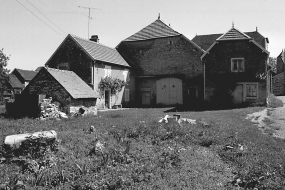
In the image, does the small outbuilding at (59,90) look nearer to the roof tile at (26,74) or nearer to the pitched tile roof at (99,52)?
the pitched tile roof at (99,52)

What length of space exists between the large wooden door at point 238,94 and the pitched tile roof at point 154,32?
9449mm

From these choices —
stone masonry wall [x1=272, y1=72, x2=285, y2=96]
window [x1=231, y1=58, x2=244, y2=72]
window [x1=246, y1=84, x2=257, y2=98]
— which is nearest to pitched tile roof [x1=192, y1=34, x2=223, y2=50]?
window [x1=231, y1=58, x2=244, y2=72]

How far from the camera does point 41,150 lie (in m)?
7.75

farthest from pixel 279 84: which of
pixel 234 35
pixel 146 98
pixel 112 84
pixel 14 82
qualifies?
pixel 14 82

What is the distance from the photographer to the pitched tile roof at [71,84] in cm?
1710

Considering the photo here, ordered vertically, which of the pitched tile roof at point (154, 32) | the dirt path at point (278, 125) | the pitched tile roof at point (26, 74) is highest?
the pitched tile roof at point (154, 32)

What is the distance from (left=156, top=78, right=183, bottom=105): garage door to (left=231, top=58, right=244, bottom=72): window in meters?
6.08

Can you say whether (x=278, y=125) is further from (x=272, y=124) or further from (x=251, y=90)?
(x=251, y=90)

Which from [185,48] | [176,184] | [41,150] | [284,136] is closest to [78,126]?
[41,150]

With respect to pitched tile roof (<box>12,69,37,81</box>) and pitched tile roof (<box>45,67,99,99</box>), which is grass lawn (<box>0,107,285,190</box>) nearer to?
pitched tile roof (<box>45,67,99,99</box>)

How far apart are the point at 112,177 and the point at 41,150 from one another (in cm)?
266

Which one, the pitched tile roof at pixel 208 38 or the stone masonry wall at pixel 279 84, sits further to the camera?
the stone masonry wall at pixel 279 84

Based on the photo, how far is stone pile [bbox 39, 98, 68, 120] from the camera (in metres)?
15.3

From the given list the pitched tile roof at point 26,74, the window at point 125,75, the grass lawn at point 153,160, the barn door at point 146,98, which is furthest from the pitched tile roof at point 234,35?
the pitched tile roof at point 26,74
